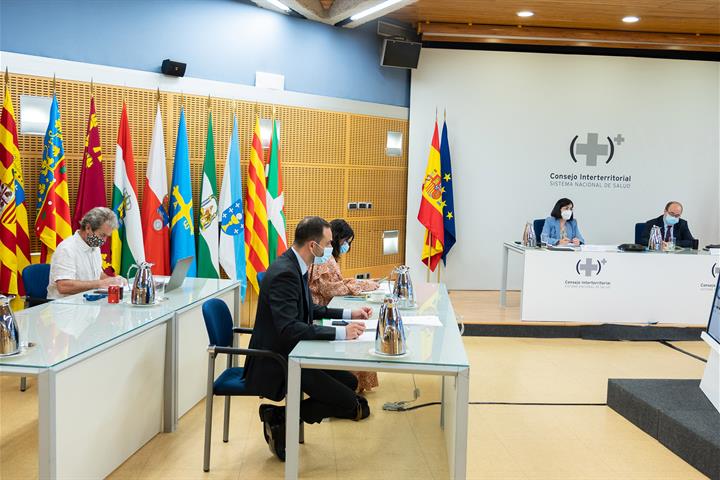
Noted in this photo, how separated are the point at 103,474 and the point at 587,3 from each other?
6.63m

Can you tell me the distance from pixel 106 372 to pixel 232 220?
3430 mm

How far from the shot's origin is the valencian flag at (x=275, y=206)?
7188 millimetres

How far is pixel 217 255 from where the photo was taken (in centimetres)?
675

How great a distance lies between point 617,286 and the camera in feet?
24.2

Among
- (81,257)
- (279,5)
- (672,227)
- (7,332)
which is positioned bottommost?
(7,332)

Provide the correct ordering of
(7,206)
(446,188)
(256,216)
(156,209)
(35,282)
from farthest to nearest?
(446,188) < (256,216) < (156,209) < (7,206) < (35,282)

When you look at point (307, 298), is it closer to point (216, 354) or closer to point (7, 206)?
point (216, 354)

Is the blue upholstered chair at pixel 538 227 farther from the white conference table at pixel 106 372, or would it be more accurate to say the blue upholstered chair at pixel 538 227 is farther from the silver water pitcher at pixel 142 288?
the silver water pitcher at pixel 142 288

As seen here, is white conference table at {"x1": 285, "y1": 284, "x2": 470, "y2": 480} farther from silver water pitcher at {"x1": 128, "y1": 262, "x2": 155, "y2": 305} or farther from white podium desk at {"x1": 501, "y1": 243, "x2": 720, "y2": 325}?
white podium desk at {"x1": 501, "y1": 243, "x2": 720, "y2": 325}

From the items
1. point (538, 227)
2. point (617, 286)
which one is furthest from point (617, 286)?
point (538, 227)

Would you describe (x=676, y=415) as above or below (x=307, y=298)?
below

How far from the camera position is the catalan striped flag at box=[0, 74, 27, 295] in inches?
214

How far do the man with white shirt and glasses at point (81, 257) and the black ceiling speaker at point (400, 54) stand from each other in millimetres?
4734

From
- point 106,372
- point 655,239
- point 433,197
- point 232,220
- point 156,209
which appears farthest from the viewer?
point 433,197
